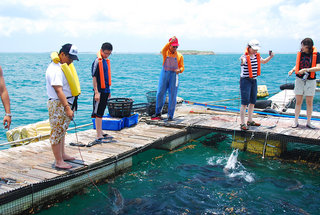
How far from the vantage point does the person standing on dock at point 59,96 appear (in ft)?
15.5

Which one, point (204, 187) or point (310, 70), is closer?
point (204, 187)

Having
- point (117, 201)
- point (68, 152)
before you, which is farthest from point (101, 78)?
point (117, 201)

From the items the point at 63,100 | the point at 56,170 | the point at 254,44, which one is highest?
the point at 254,44

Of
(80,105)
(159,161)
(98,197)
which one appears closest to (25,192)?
(98,197)

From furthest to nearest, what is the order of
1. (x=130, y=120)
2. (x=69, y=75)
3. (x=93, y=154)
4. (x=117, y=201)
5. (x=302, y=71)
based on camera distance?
1. (x=130, y=120)
2. (x=302, y=71)
3. (x=93, y=154)
4. (x=117, y=201)
5. (x=69, y=75)

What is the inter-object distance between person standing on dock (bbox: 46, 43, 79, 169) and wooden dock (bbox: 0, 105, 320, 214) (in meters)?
0.68

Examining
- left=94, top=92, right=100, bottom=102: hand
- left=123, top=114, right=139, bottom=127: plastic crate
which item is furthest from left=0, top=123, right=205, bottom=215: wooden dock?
left=94, top=92, right=100, bottom=102: hand

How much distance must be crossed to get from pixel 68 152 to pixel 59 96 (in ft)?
7.09

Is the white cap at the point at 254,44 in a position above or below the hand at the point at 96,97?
above

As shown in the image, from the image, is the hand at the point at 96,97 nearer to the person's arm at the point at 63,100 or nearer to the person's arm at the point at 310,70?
the person's arm at the point at 63,100

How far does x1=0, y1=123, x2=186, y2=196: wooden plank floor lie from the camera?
5168 mm

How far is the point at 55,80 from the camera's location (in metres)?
4.68

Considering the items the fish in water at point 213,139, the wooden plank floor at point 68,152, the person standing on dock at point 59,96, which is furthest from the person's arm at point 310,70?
the person standing on dock at point 59,96

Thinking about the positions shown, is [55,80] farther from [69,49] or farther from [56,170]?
[56,170]
